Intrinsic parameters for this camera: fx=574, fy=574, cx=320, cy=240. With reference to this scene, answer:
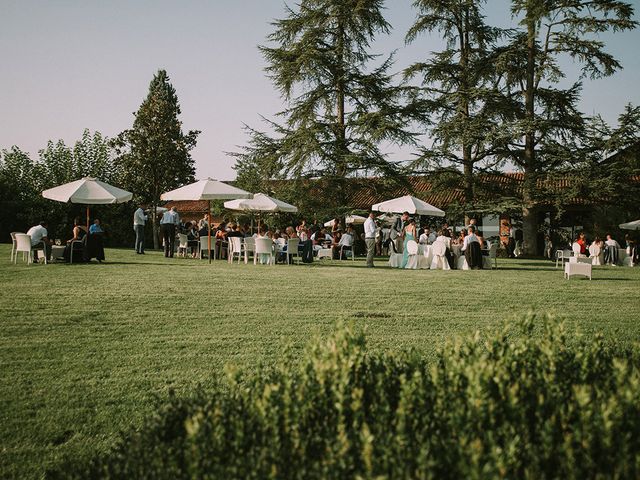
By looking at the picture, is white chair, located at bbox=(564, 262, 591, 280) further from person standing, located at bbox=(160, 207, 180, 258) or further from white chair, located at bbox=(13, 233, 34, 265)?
white chair, located at bbox=(13, 233, 34, 265)

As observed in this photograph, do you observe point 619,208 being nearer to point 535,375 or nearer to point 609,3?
point 609,3

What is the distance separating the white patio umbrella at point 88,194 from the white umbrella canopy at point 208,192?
6.94 ft

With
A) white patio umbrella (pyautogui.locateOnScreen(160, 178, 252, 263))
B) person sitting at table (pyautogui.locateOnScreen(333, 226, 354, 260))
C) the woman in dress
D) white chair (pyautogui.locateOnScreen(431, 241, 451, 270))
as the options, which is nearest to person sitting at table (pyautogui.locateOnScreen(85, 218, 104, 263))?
white patio umbrella (pyautogui.locateOnScreen(160, 178, 252, 263))

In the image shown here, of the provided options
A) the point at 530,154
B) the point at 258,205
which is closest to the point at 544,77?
the point at 530,154

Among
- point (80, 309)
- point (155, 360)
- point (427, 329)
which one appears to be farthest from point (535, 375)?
point (80, 309)

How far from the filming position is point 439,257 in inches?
896

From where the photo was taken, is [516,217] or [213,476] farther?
[516,217]

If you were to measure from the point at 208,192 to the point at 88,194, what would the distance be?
14.0ft

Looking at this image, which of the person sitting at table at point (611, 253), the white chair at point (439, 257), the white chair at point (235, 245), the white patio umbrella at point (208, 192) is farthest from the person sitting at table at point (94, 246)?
the person sitting at table at point (611, 253)

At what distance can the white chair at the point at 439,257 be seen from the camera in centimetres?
2194

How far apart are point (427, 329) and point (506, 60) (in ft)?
102

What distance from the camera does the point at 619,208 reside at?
34219 mm

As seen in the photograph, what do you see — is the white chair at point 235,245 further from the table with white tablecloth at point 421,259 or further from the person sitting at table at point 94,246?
the table with white tablecloth at point 421,259

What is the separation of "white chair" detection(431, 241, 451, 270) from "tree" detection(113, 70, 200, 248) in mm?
22310
